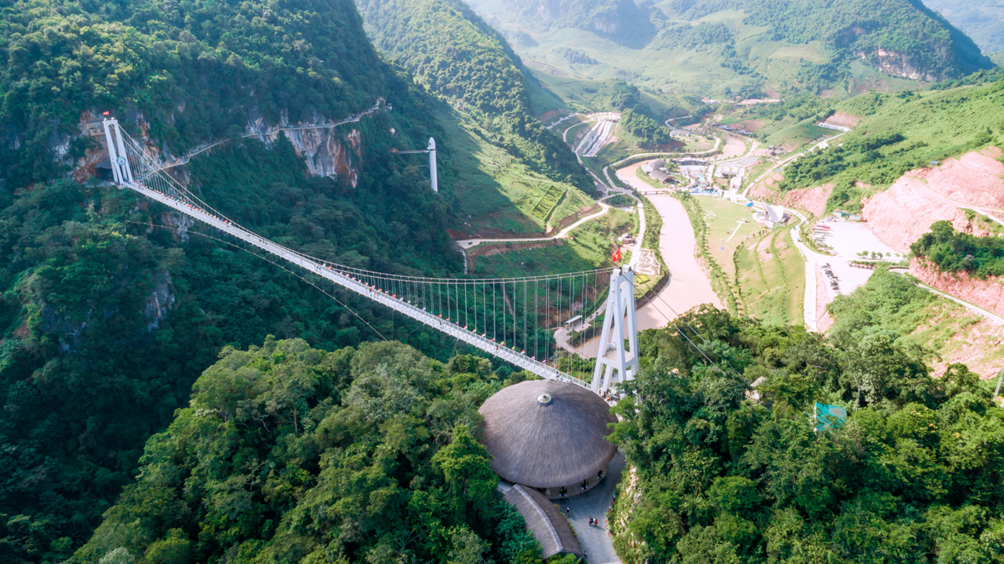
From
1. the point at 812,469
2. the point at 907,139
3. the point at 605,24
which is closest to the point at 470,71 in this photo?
the point at 907,139

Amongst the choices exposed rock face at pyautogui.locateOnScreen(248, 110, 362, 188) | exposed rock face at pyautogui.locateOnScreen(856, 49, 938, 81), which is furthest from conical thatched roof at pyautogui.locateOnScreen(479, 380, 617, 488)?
exposed rock face at pyautogui.locateOnScreen(856, 49, 938, 81)

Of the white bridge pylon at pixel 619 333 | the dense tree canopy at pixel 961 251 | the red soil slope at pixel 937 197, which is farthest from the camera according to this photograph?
the red soil slope at pixel 937 197

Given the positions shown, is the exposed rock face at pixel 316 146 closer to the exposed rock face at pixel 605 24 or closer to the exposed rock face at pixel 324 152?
the exposed rock face at pixel 324 152

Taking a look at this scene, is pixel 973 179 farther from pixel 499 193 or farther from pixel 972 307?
pixel 499 193

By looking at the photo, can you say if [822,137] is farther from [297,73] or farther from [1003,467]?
→ [1003,467]

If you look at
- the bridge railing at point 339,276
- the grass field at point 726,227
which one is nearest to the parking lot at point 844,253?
the grass field at point 726,227
